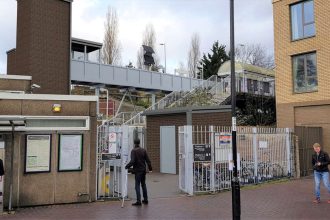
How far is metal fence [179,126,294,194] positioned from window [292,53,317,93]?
6.87 m

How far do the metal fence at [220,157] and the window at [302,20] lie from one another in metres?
8.52

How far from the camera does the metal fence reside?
13211mm

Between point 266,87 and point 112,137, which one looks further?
point 266,87

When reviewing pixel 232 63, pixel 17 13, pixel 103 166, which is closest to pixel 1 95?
pixel 103 166

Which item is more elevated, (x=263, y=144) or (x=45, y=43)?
(x=45, y=43)

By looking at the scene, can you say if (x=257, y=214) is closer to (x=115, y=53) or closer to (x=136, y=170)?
(x=136, y=170)

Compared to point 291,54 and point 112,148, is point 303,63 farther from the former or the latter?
point 112,148

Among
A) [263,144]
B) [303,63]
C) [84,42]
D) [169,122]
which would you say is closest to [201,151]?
[263,144]

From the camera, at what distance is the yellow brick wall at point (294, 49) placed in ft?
70.9

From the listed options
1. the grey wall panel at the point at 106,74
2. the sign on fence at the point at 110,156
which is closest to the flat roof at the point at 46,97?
the sign on fence at the point at 110,156

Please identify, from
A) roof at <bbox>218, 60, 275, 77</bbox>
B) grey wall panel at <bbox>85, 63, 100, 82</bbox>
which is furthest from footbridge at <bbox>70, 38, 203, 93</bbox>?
roof at <bbox>218, 60, 275, 77</bbox>

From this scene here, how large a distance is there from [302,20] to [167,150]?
10747mm

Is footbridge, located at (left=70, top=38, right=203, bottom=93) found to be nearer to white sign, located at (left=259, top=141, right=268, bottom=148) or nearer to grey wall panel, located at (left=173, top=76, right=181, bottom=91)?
grey wall panel, located at (left=173, top=76, right=181, bottom=91)

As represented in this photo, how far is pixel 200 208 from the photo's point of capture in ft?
35.7
